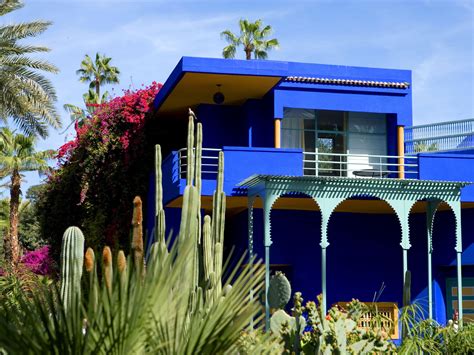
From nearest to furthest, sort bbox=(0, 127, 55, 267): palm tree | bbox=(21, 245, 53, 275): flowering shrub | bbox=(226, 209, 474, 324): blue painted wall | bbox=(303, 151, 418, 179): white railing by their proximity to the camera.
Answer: bbox=(226, 209, 474, 324): blue painted wall < bbox=(303, 151, 418, 179): white railing < bbox=(21, 245, 53, 275): flowering shrub < bbox=(0, 127, 55, 267): palm tree

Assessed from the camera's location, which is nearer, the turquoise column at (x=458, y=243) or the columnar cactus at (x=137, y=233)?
the columnar cactus at (x=137, y=233)

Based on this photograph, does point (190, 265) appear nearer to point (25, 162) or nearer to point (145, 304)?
point (145, 304)

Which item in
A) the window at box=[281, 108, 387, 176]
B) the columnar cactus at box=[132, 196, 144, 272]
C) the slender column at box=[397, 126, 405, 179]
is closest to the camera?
the columnar cactus at box=[132, 196, 144, 272]

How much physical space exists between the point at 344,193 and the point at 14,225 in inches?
833

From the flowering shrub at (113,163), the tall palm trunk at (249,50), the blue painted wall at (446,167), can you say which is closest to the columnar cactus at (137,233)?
the blue painted wall at (446,167)

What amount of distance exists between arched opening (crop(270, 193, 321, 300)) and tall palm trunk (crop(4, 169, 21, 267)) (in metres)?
16.0

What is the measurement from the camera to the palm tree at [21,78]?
22688 mm

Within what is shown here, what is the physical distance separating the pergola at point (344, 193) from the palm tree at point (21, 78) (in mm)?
7200

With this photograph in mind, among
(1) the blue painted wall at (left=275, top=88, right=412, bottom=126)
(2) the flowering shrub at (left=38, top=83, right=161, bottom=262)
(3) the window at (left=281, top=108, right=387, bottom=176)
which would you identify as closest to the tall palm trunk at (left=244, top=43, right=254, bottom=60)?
(2) the flowering shrub at (left=38, top=83, right=161, bottom=262)

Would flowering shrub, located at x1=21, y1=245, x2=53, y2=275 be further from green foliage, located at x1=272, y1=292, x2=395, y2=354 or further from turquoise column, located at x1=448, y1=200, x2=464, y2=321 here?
green foliage, located at x1=272, y1=292, x2=395, y2=354

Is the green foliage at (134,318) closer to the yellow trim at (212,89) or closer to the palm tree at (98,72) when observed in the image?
the yellow trim at (212,89)

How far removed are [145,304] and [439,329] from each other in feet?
22.6

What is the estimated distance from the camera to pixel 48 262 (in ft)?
99.3

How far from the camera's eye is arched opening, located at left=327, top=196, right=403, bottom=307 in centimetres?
2127
